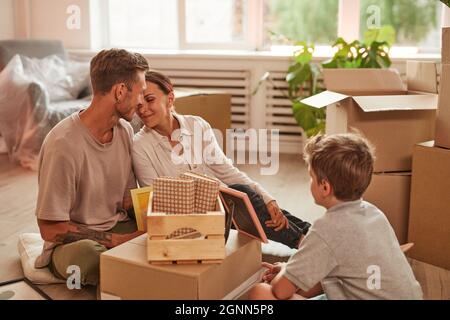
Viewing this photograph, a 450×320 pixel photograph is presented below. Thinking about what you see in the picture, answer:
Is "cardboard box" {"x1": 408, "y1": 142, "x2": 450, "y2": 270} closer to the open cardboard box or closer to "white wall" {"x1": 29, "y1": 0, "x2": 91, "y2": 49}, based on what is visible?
the open cardboard box

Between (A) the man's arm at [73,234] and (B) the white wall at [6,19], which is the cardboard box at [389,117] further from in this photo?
(B) the white wall at [6,19]

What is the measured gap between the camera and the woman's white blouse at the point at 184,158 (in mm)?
2312

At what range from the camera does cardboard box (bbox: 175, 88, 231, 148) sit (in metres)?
3.85

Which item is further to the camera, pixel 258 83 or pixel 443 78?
pixel 258 83

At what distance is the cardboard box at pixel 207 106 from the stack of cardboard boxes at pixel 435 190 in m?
1.69

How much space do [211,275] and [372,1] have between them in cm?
365

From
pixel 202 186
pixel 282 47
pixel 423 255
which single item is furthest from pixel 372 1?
pixel 202 186

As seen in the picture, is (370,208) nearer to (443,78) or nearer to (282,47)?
(443,78)

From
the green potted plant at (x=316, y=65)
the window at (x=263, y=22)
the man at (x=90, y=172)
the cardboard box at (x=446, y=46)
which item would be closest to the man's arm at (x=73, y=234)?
the man at (x=90, y=172)

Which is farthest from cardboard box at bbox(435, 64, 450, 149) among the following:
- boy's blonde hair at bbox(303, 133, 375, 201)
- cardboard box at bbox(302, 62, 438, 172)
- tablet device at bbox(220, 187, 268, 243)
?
tablet device at bbox(220, 187, 268, 243)

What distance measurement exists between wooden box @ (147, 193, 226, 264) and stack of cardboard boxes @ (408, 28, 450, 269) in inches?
43.1

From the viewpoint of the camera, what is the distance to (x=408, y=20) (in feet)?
15.8

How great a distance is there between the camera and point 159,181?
1851 mm

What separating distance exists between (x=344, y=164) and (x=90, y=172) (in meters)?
0.94
